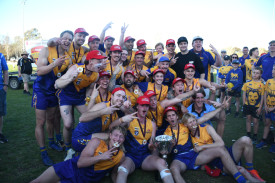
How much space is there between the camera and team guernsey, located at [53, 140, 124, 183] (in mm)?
2670

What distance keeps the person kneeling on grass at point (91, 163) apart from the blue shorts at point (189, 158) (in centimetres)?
114

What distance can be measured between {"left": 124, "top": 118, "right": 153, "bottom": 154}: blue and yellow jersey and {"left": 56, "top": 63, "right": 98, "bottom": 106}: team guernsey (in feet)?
4.40

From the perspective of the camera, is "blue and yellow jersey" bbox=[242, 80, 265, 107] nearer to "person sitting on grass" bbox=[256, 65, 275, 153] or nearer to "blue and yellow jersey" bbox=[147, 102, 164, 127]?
"person sitting on grass" bbox=[256, 65, 275, 153]

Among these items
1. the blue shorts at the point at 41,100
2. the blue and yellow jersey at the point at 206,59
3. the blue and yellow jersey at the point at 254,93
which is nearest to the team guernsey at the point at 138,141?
the blue shorts at the point at 41,100

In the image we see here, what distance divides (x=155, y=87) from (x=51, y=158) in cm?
286

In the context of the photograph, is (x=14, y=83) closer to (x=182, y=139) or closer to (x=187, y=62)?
(x=187, y=62)

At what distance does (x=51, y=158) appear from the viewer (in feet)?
12.8

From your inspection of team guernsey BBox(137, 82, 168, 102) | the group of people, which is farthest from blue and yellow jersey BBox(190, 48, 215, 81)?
team guernsey BBox(137, 82, 168, 102)

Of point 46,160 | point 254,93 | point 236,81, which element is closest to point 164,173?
point 46,160

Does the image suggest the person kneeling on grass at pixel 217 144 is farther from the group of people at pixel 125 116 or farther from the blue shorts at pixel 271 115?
the blue shorts at pixel 271 115

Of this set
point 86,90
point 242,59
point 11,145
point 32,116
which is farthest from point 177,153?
point 242,59

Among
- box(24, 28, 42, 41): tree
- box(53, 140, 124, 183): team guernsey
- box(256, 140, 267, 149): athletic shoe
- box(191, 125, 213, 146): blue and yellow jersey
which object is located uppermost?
box(24, 28, 42, 41): tree

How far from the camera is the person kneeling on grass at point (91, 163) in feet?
8.69

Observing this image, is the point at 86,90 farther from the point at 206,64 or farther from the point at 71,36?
the point at 206,64
